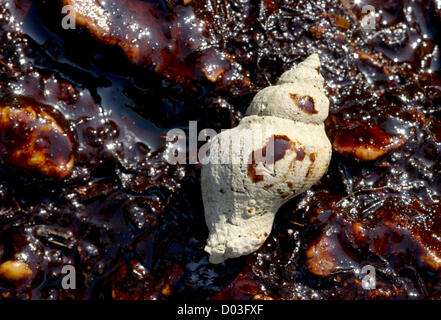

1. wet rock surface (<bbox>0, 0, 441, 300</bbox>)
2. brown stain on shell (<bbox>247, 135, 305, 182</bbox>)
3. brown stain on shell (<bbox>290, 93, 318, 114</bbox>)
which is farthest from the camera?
wet rock surface (<bbox>0, 0, 441, 300</bbox>)

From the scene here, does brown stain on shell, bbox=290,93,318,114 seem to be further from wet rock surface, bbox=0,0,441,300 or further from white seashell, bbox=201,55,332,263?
wet rock surface, bbox=0,0,441,300

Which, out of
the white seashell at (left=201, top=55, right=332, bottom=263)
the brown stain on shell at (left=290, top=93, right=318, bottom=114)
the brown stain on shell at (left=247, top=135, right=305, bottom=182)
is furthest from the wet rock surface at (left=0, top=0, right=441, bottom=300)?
the brown stain on shell at (left=247, top=135, right=305, bottom=182)

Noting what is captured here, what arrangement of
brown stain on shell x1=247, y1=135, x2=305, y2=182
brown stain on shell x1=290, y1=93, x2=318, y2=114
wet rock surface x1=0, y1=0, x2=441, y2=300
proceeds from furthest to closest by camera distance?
1. wet rock surface x1=0, y1=0, x2=441, y2=300
2. brown stain on shell x1=290, y1=93, x2=318, y2=114
3. brown stain on shell x1=247, y1=135, x2=305, y2=182

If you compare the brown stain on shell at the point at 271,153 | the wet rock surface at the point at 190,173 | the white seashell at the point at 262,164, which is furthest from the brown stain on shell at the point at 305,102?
the wet rock surface at the point at 190,173

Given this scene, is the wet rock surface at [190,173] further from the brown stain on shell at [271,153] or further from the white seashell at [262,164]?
the brown stain on shell at [271,153]

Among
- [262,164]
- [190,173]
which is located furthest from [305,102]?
[190,173]

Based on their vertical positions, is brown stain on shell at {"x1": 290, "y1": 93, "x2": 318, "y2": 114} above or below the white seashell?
above
